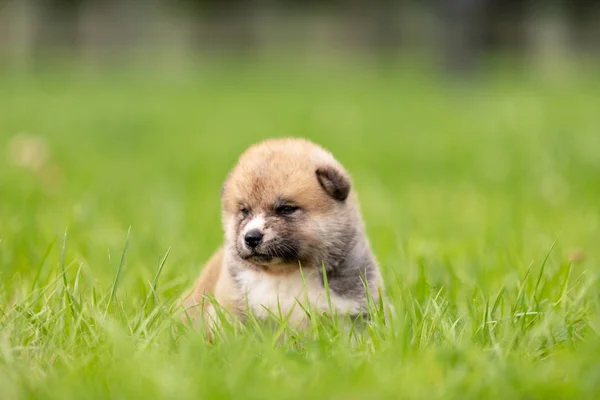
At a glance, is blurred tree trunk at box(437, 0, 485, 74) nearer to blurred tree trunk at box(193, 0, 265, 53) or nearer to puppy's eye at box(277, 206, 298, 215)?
puppy's eye at box(277, 206, 298, 215)

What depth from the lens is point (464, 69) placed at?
747 inches

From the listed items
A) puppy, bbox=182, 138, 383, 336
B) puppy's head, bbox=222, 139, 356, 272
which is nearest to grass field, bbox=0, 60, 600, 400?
puppy, bbox=182, 138, 383, 336

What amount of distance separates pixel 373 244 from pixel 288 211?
6.17 feet

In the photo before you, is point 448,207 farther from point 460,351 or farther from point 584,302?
point 460,351

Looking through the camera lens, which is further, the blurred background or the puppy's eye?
the blurred background

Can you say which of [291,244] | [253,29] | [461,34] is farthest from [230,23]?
[291,244]

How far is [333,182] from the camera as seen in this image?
3.42 metres

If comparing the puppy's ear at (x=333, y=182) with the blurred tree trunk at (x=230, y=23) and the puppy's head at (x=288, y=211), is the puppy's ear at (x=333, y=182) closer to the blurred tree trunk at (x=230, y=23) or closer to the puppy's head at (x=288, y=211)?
the puppy's head at (x=288, y=211)

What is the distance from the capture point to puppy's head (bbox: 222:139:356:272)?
10.9 feet

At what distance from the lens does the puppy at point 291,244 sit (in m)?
3.30

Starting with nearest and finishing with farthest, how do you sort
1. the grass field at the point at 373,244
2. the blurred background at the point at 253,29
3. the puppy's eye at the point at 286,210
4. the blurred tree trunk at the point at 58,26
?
the grass field at the point at 373,244
the puppy's eye at the point at 286,210
the blurred background at the point at 253,29
the blurred tree trunk at the point at 58,26

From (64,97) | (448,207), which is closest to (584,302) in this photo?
(448,207)

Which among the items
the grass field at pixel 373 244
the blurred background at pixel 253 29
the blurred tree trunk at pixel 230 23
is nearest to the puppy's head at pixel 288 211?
the grass field at pixel 373 244

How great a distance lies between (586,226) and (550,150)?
2582 mm
